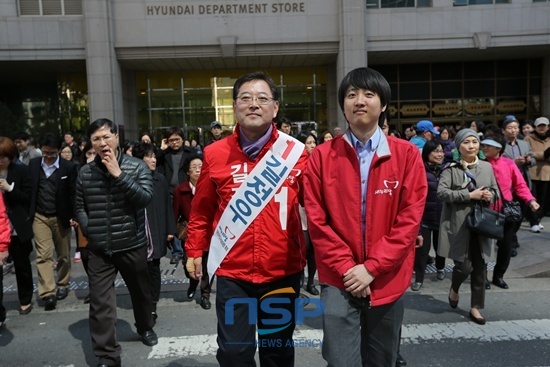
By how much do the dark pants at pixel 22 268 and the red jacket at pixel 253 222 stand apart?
3.39 meters

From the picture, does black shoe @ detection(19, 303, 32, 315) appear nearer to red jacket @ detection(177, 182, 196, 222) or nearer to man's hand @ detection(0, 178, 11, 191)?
man's hand @ detection(0, 178, 11, 191)

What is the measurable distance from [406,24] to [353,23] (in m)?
2.51

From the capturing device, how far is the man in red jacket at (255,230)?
2.90 metres

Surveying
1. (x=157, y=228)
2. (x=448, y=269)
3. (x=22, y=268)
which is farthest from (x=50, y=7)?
(x=448, y=269)

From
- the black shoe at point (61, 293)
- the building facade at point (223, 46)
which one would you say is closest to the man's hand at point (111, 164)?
the black shoe at point (61, 293)

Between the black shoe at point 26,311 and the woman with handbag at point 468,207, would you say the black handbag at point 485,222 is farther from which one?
the black shoe at point 26,311

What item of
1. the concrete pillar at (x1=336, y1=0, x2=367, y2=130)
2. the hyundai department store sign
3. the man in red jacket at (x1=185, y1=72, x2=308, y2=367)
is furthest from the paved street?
the hyundai department store sign

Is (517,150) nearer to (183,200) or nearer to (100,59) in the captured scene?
(183,200)

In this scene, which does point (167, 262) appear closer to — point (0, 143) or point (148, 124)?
point (0, 143)

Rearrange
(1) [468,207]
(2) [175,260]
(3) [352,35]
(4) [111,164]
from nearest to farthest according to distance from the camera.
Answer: (4) [111,164]
(1) [468,207]
(2) [175,260]
(3) [352,35]

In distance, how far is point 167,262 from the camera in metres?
7.72

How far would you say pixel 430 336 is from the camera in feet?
14.6

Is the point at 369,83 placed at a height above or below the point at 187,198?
above

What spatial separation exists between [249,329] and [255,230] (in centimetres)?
62
